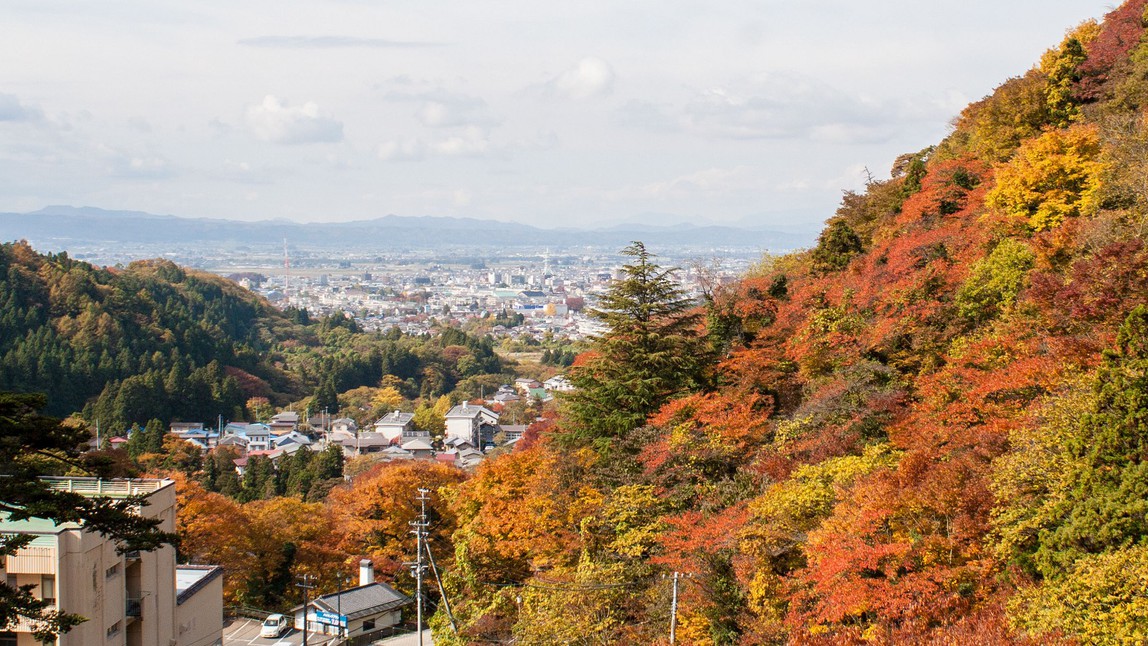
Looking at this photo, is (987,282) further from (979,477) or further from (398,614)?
(398,614)

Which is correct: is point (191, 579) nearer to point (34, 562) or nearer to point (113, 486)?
point (113, 486)

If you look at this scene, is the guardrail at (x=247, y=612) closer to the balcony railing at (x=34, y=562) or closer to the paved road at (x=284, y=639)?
the paved road at (x=284, y=639)

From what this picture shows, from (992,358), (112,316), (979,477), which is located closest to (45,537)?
(979,477)

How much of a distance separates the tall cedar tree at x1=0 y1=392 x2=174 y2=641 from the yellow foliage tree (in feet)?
32.5

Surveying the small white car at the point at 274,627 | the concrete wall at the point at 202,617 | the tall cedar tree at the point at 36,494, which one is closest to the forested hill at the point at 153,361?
the small white car at the point at 274,627

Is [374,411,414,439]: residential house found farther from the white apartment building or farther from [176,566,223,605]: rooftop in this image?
the white apartment building

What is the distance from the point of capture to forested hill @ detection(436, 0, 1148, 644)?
6844mm

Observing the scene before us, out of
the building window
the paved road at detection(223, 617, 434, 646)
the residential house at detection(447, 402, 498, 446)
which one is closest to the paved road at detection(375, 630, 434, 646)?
the paved road at detection(223, 617, 434, 646)

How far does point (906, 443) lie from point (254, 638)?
36.3ft

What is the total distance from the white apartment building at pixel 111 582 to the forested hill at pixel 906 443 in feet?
11.2

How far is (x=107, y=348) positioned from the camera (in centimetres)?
4900

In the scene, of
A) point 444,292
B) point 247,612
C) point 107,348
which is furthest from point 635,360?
point 444,292

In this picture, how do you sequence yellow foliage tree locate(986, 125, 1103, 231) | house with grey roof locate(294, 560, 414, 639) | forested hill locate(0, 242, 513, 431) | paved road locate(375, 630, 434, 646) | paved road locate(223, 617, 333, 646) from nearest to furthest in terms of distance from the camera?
yellow foliage tree locate(986, 125, 1103, 231) → paved road locate(223, 617, 333, 646) → paved road locate(375, 630, 434, 646) → house with grey roof locate(294, 560, 414, 639) → forested hill locate(0, 242, 513, 431)

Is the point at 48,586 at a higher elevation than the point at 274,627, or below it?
higher
